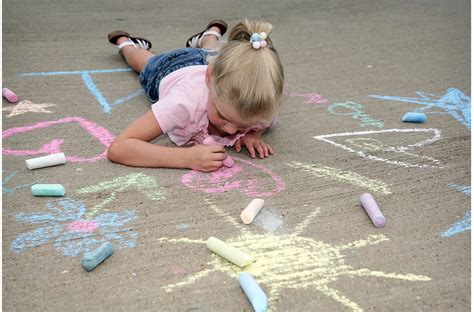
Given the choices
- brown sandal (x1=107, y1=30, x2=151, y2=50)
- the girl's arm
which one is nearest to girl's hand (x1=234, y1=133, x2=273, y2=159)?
the girl's arm

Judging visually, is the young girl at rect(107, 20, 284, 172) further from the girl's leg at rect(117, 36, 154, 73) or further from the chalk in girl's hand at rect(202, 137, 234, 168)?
the girl's leg at rect(117, 36, 154, 73)

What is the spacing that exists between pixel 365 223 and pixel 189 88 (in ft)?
2.25

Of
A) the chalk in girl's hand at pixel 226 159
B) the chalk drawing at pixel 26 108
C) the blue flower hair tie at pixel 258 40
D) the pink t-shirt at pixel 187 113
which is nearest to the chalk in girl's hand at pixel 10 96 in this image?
the chalk drawing at pixel 26 108

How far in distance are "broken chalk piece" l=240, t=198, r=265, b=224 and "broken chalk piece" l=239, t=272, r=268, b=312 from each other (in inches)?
8.5

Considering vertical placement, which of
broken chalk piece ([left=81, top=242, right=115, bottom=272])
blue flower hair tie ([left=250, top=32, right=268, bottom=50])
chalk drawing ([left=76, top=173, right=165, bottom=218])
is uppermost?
blue flower hair tie ([left=250, top=32, right=268, bottom=50])

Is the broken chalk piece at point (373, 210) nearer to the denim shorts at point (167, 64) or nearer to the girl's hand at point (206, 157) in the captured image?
the girl's hand at point (206, 157)

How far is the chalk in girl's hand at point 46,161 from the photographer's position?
1493 millimetres

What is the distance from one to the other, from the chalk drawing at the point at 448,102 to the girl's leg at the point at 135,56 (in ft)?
3.14

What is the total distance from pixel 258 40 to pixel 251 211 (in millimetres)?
486

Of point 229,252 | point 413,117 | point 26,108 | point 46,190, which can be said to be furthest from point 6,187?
point 413,117

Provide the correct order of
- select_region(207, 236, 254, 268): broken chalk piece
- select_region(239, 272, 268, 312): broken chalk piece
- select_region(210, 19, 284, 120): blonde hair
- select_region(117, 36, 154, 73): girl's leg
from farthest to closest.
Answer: select_region(117, 36, 154, 73): girl's leg
select_region(210, 19, 284, 120): blonde hair
select_region(207, 236, 254, 268): broken chalk piece
select_region(239, 272, 268, 312): broken chalk piece

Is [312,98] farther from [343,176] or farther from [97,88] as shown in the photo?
[97,88]

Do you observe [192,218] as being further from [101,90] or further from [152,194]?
[101,90]

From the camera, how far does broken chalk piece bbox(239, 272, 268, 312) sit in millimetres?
1050
